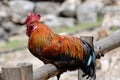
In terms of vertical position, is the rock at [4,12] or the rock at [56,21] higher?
the rock at [4,12]

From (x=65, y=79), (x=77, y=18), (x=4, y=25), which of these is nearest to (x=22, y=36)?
(x=4, y=25)

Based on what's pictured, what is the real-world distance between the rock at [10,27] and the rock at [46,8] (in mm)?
1738

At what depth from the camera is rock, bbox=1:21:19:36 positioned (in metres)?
16.4

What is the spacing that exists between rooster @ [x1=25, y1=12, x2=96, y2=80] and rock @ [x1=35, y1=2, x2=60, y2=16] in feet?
49.4

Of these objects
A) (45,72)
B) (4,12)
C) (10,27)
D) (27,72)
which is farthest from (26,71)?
(4,12)

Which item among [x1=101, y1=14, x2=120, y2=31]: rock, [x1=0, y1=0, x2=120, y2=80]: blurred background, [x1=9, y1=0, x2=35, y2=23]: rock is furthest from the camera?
[x1=9, y1=0, x2=35, y2=23]: rock

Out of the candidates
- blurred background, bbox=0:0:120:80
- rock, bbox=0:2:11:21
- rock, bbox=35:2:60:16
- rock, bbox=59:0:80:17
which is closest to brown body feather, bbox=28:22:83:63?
blurred background, bbox=0:0:120:80

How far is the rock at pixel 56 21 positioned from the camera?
16.8 m

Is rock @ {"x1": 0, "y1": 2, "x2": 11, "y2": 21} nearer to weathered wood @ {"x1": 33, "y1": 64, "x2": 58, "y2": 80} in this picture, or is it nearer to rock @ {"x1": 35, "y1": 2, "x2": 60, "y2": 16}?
rock @ {"x1": 35, "y1": 2, "x2": 60, "y2": 16}

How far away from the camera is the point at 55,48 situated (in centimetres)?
310

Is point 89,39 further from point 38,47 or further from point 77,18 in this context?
point 77,18

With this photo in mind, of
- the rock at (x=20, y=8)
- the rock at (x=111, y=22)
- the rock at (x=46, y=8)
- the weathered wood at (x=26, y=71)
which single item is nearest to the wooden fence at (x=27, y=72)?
the weathered wood at (x=26, y=71)

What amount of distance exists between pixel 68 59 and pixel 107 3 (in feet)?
49.1

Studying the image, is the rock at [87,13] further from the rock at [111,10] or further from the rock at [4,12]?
the rock at [4,12]
